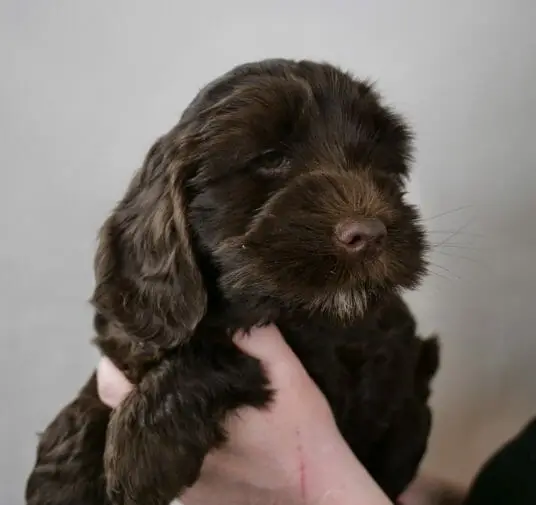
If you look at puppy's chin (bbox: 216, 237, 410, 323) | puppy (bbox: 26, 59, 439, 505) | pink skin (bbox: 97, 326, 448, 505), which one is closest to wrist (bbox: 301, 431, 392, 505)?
pink skin (bbox: 97, 326, 448, 505)

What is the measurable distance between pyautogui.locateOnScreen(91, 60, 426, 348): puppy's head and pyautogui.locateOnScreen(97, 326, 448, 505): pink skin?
0.16 m

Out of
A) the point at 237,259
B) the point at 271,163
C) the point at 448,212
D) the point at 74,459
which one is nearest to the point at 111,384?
the point at 74,459

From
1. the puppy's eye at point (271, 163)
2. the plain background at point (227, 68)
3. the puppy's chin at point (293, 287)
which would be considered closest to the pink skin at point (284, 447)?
the puppy's chin at point (293, 287)

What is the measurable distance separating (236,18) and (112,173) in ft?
2.03

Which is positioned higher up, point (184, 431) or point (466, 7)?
point (466, 7)

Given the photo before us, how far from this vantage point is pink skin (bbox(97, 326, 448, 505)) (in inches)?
52.8

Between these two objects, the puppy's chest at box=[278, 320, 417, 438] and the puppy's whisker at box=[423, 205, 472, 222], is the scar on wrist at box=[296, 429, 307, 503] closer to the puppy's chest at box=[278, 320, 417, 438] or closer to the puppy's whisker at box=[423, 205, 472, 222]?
the puppy's chest at box=[278, 320, 417, 438]

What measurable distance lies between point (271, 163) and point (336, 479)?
1.99ft

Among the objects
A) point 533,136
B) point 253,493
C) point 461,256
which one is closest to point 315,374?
point 253,493

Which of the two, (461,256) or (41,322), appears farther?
Result: (41,322)

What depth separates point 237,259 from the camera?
3.86ft

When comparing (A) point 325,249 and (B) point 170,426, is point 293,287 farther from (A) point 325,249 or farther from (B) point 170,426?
(B) point 170,426

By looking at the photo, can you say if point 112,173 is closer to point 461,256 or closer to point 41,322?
point 41,322

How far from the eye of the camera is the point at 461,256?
6.97 ft
